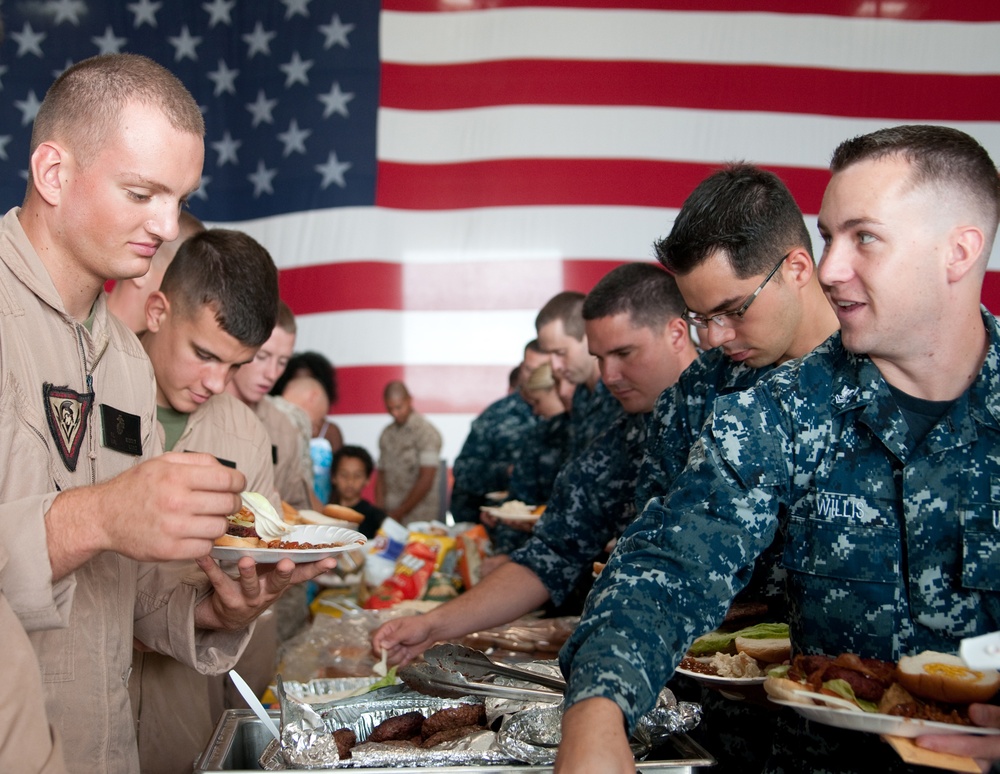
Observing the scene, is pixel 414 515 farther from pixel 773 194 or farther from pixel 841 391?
pixel 841 391

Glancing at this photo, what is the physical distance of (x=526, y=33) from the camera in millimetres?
6531

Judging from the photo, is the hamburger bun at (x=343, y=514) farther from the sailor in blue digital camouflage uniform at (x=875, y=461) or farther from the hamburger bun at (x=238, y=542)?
the sailor in blue digital camouflage uniform at (x=875, y=461)

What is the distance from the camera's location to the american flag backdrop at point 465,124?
6312mm

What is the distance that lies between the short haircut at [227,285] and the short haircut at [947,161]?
1.39 metres

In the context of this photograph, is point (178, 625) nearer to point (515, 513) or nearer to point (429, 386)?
point (515, 513)

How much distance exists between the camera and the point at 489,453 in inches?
206

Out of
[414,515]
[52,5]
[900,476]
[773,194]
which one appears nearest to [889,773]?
[900,476]

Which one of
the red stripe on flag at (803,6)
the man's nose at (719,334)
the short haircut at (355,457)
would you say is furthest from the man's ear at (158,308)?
the red stripe on flag at (803,6)

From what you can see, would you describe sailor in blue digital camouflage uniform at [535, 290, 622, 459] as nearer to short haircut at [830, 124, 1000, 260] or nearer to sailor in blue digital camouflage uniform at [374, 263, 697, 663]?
sailor in blue digital camouflage uniform at [374, 263, 697, 663]

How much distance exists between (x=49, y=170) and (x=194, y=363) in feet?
2.74

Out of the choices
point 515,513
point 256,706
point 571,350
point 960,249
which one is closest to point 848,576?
point 960,249

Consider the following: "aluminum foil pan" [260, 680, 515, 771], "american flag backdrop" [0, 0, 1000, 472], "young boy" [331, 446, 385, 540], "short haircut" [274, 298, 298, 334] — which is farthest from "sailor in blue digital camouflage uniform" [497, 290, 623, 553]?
"american flag backdrop" [0, 0, 1000, 472]

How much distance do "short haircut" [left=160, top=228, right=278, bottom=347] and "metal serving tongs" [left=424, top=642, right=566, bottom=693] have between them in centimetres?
91

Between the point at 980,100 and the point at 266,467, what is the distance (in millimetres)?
→ 5625
